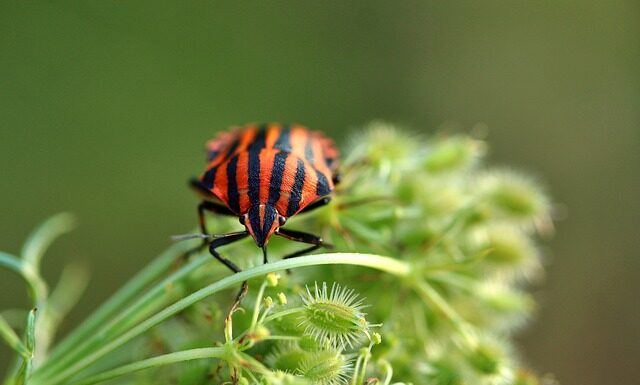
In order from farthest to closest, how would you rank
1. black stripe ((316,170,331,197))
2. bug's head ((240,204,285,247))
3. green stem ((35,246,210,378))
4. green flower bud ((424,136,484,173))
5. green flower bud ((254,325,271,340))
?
green flower bud ((424,136,484,173))
black stripe ((316,170,331,197))
green stem ((35,246,210,378))
bug's head ((240,204,285,247))
green flower bud ((254,325,271,340))

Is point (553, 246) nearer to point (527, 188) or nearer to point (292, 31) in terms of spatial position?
point (292, 31)

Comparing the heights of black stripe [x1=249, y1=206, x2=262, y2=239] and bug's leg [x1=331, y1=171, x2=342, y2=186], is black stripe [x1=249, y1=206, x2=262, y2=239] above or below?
below

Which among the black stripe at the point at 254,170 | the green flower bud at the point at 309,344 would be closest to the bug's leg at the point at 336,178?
the black stripe at the point at 254,170

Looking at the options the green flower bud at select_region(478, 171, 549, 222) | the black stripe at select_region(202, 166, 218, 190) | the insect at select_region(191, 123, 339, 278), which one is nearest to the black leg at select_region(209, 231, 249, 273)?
the insect at select_region(191, 123, 339, 278)

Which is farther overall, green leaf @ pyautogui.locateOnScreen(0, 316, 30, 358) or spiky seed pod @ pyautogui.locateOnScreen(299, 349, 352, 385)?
green leaf @ pyautogui.locateOnScreen(0, 316, 30, 358)

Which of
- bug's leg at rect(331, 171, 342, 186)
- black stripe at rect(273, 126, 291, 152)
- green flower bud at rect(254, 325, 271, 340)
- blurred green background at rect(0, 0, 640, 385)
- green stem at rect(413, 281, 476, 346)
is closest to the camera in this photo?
green flower bud at rect(254, 325, 271, 340)

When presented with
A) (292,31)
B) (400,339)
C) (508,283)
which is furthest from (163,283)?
(292,31)

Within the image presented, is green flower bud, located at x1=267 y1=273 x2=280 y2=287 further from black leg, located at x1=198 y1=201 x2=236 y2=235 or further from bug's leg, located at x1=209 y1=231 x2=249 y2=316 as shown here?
black leg, located at x1=198 y1=201 x2=236 y2=235
